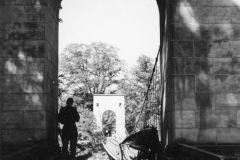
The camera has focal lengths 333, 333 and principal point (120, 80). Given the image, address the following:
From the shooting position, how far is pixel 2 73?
4.97 metres

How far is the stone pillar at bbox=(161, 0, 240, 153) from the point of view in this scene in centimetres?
482

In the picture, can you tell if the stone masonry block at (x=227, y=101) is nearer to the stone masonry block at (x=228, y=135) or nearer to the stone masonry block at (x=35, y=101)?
the stone masonry block at (x=228, y=135)

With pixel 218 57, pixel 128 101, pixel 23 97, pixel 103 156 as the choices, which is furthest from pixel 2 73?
Result: pixel 128 101

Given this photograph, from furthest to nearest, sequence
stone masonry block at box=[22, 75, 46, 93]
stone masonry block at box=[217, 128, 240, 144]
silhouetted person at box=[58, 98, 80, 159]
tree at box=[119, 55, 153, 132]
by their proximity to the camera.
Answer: tree at box=[119, 55, 153, 132] < silhouetted person at box=[58, 98, 80, 159] < stone masonry block at box=[22, 75, 46, 93] < stone masonry block at box=[217, 128, 240, 144]

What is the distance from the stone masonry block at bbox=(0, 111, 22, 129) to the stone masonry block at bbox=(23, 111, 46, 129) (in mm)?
85

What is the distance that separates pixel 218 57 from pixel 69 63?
98.8ft

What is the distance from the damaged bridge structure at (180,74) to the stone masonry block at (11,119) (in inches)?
0.5

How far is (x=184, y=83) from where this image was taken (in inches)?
193

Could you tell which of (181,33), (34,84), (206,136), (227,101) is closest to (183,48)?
(181,33)

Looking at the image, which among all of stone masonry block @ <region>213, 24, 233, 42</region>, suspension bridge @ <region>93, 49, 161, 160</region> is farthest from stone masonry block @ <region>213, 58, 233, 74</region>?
suspension bridge @ <region>93, 49, 161, 160</region>

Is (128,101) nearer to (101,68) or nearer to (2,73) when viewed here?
(101,68)

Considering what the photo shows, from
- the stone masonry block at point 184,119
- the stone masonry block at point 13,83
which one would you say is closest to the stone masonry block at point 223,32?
the stone masonry block at point 184,119

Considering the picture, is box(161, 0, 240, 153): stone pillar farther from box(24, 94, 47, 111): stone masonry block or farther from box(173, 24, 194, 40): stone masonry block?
box(24, 94, 47, 111): stone masonry block

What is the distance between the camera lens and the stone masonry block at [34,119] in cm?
493
